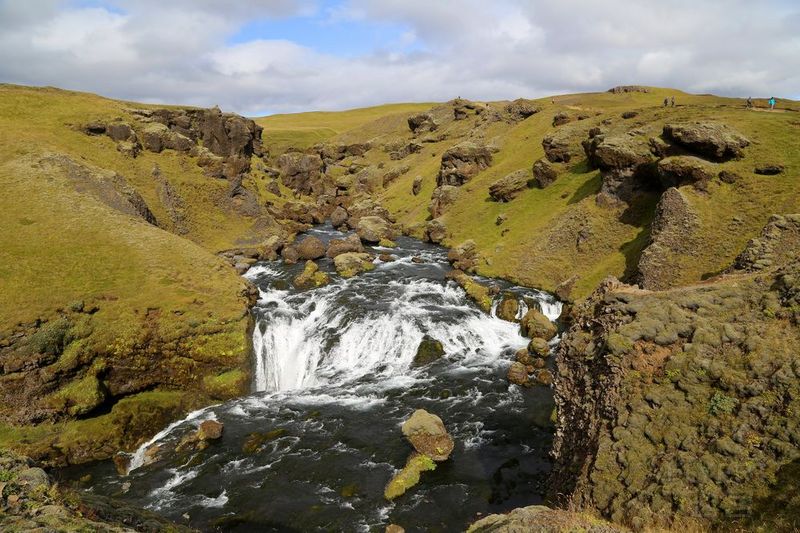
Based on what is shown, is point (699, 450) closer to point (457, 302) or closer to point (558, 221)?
point (457, 302)

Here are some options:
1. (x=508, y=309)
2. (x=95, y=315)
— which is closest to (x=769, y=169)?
(x=508, y=309)

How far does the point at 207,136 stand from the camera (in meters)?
95.9

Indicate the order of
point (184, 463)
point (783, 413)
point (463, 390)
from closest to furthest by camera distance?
1. point (783, 413)
2. point (184, 463)
3. point (463, 390)

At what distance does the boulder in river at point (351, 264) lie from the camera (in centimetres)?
5806

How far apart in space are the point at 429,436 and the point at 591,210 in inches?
1747

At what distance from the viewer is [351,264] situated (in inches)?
2340

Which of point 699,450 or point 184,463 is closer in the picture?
point 699,450

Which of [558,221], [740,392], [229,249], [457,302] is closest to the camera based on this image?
[740,392]

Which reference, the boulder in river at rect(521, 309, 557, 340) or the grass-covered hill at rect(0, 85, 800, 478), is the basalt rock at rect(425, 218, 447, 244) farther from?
the boulder in river at rect(521, 309, 557, 340)

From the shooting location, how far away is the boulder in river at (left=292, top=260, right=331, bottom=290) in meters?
52.9

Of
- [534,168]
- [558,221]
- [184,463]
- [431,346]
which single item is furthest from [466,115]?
[184,463]

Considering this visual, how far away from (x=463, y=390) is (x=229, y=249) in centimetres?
5092

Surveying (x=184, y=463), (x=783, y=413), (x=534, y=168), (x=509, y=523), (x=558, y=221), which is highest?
(x=534, y=168)

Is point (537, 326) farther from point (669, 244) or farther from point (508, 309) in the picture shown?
point (669, 244)
